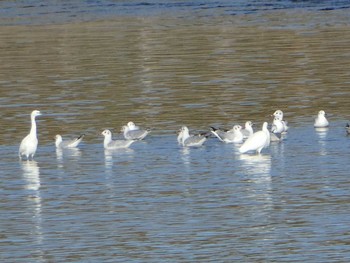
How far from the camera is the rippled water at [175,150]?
13883 millimetres

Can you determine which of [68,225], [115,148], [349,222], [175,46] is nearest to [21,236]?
[68,225]

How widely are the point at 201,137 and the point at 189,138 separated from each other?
259mm

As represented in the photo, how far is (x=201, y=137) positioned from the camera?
20406 mm

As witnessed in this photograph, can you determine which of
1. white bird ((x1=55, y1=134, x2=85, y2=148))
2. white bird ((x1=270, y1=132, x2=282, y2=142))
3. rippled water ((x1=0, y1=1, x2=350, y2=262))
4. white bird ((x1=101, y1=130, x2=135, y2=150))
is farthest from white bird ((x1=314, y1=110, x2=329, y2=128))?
white bird ((x1=55, y1=134, x2=85, y2=148))

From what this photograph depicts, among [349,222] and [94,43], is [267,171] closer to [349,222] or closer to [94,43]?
[349,222]

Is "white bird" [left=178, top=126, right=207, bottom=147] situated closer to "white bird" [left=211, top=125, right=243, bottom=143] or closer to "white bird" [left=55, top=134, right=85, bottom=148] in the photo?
"white bird" [left=211, top=125, right=243, bottom=143]

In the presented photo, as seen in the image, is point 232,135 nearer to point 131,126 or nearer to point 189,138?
point 189,138

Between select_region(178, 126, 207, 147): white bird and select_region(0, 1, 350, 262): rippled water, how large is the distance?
0.55 ft

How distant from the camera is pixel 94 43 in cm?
3984

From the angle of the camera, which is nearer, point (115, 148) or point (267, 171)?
point (267, 171)

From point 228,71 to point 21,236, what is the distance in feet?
57.2

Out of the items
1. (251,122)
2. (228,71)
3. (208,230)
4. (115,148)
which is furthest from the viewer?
(228,71)

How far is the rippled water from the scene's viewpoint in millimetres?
13883

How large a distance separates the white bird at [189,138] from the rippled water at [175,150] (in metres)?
0.17
